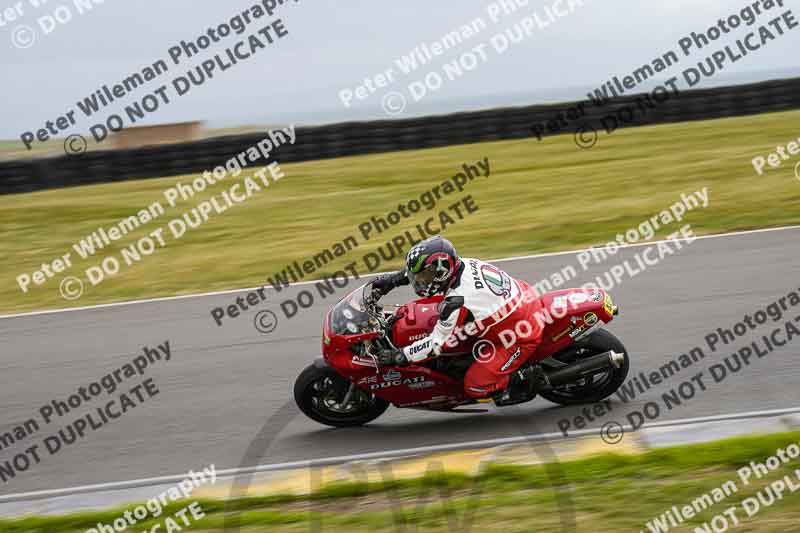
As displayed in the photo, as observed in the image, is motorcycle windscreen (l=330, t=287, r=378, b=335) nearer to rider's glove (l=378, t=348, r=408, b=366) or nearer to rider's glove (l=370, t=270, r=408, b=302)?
rider's glove (l=370, t=270, r=408, b=302)

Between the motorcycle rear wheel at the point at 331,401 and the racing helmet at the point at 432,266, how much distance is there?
1.12m

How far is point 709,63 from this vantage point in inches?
705

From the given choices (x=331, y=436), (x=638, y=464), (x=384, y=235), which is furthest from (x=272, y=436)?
(x=384, y=235)

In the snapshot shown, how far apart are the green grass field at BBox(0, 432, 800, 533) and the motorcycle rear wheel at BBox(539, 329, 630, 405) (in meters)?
1.36

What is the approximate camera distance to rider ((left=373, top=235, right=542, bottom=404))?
6836 mm

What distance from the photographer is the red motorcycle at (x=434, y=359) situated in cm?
719

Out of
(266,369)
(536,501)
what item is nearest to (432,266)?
(536,501)

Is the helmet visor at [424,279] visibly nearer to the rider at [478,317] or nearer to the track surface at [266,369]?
the rider at [478,317]

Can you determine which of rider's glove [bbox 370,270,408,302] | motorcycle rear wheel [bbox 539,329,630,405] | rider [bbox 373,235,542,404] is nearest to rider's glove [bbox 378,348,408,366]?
rider [bbox 373,235,542,404]

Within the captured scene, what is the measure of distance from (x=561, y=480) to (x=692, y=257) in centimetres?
638

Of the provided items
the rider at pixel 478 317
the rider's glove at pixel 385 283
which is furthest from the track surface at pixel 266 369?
the rider's glove at pixel 385 283

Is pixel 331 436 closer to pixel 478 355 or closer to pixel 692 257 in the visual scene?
pixel 478 355

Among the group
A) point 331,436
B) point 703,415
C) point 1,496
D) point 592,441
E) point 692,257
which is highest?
point 1,496

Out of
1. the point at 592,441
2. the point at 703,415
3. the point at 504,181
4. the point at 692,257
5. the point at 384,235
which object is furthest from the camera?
the point at 504,181
